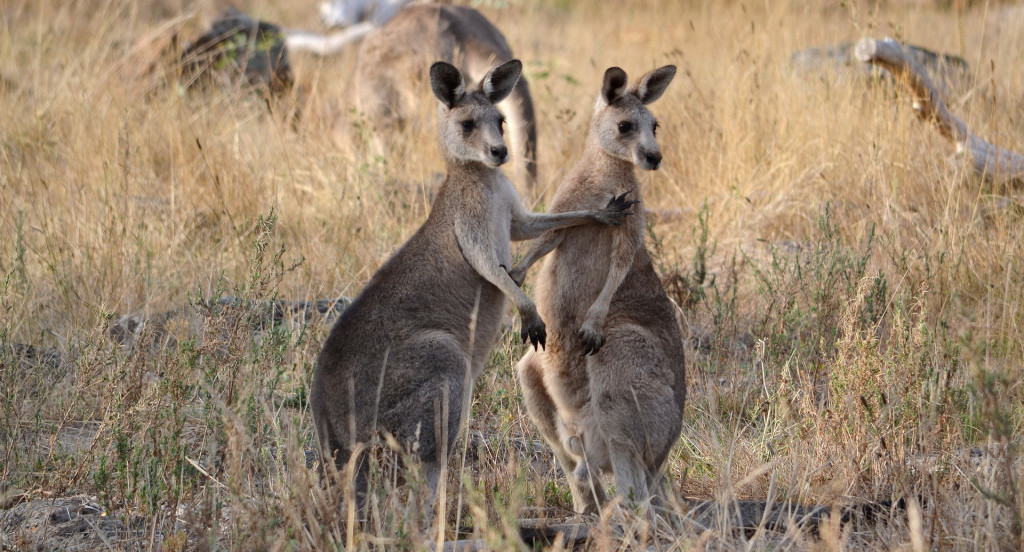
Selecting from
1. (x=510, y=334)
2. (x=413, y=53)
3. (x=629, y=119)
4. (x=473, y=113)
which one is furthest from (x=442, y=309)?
(x=413, y=53)

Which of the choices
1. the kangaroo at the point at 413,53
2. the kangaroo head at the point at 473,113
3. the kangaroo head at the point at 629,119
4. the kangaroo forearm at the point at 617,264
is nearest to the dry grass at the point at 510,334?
the kangaroo at the point at 413,53

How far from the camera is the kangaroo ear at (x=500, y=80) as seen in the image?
167 inches

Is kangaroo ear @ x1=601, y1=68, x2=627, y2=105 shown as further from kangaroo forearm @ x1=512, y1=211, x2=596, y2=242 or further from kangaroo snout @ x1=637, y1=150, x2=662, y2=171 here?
kangaroo forearm @ x1=512, y1=211, x2=596, y2=242

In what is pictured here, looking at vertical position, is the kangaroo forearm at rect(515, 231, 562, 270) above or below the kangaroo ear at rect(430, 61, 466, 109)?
below

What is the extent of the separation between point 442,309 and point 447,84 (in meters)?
0.97

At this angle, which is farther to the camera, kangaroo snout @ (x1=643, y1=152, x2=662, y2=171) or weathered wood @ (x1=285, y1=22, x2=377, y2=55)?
weathered wood @ (x1=285, y1=22, x2=377, y2=55)

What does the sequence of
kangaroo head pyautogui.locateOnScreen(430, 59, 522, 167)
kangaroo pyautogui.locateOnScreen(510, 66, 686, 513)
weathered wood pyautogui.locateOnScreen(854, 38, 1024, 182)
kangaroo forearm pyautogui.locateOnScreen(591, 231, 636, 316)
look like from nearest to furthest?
1. kangaroo pyautogui.locateOnScreen(510, 66, 686, 513)
2. kangaroo forearm pyautogui.locateOnScreen(591, 231, 636, 316)
3. kangaroo head pyautogui.locateOnScreen(430, 59, 522, 167)
4. weathered wood pyautogui.locateOnScreen(854, 38, 1024, 182)

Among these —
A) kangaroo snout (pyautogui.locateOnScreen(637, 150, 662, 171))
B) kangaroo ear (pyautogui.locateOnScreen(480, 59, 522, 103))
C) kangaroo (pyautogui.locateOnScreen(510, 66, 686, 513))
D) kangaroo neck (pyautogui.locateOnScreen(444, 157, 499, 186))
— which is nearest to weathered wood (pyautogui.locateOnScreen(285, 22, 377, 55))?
kangaroo ear (pyautogui.locateOnScreen(480, 59, 522, 103))

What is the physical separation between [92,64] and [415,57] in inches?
114

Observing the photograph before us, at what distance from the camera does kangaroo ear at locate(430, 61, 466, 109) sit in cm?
417

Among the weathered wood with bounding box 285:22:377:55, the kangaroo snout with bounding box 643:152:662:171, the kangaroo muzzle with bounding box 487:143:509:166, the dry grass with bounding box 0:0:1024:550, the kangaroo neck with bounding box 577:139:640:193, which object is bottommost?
the dry grass with bounding box 0:0:1024:550

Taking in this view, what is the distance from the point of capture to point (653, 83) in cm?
433

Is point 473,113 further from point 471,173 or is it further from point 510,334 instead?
point 510,334

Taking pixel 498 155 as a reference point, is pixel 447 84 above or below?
above
